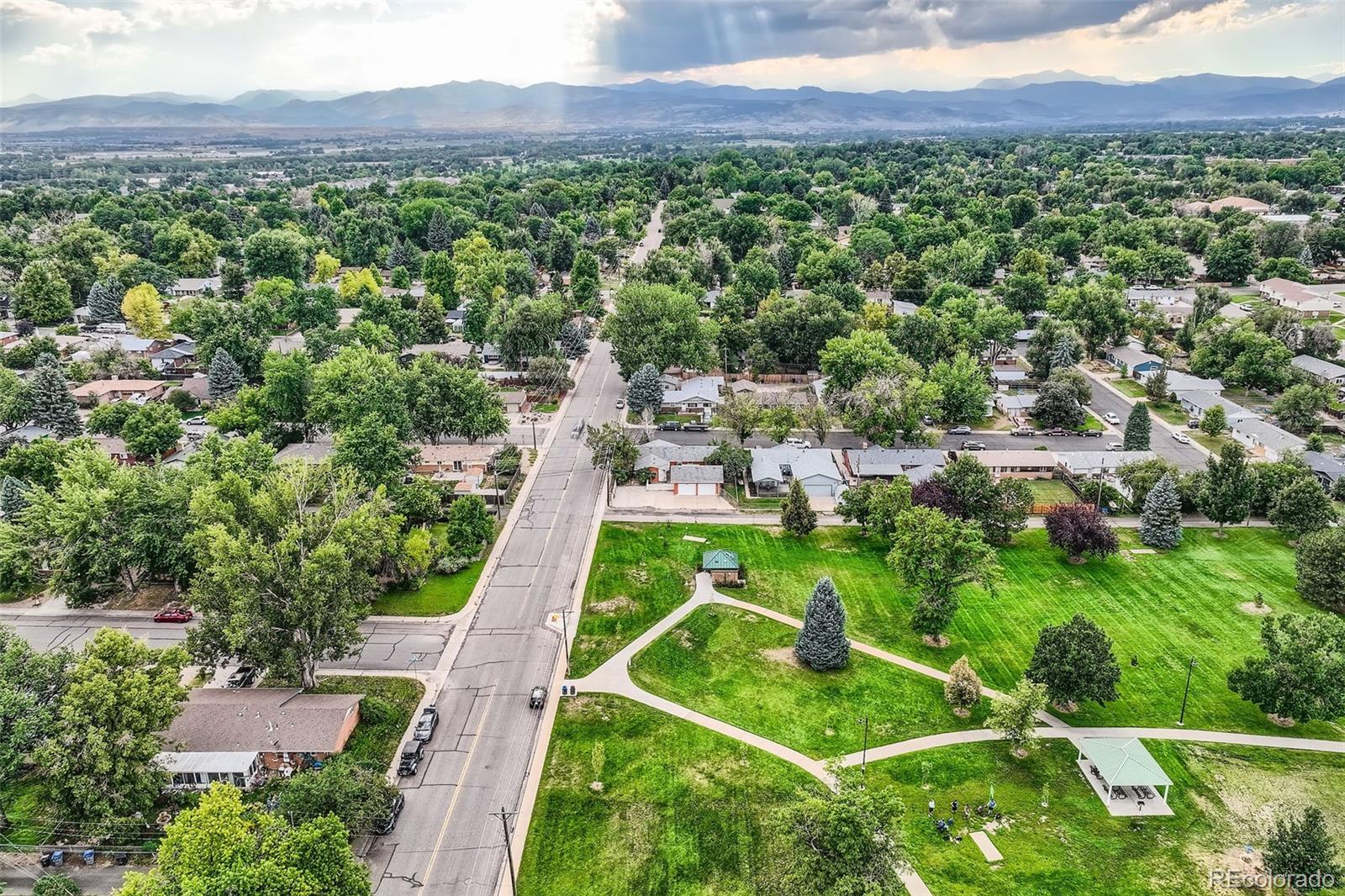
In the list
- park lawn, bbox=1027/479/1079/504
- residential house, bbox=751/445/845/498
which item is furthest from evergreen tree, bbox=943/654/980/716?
park lawn, bbox=1027/479/1079/504

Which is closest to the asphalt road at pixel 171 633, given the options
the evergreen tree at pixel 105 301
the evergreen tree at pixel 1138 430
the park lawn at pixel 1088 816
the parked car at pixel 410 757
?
the parked car at pixel 410 757

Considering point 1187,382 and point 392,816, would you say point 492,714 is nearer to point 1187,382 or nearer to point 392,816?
point 392,816

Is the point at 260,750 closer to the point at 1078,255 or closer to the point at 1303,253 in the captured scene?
the point at 1078,255

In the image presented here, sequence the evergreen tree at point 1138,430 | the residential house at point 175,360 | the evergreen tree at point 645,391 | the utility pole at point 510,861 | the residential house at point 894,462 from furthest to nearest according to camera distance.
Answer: the residential house at point 175,360, the evergreen tree at point 645,391, the evergreen tree at point 1138,430, the residential house at point 894,462, the utility pole at point 510,861

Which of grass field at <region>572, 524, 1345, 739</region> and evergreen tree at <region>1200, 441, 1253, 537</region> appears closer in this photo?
grass field at <region>572, 524, 1345, 739</region>

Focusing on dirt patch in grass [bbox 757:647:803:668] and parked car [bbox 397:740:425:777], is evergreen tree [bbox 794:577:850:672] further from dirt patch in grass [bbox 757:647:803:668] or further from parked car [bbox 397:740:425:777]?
parked car [bbox 397:740:425:777]

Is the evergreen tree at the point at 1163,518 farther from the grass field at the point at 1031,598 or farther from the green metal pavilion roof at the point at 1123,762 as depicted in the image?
the green metal pavilion roof at the point at 1123,762
